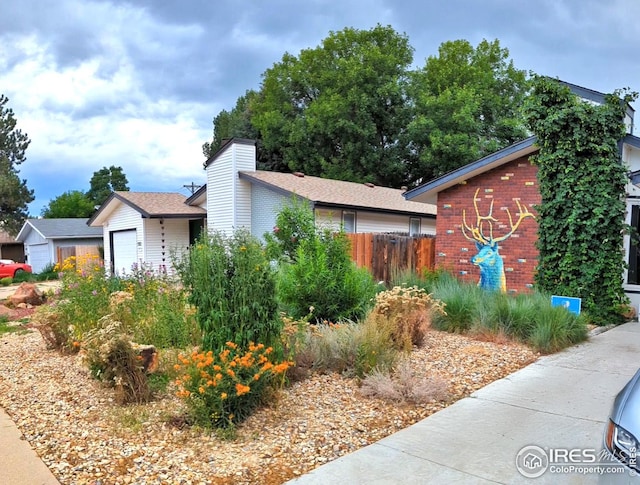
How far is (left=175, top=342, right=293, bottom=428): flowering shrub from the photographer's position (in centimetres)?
400

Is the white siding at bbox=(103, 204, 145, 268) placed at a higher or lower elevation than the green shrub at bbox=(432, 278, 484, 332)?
higher

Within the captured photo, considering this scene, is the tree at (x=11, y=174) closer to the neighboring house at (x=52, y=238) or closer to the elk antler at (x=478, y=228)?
the neighboring house at (x=52, y=238)

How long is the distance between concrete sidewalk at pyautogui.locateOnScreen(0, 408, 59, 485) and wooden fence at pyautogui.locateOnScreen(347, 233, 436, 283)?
8776mm

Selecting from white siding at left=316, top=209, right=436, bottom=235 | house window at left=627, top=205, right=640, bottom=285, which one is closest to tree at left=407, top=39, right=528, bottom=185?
white siding at left=316, top=209, right=436, bottom=235

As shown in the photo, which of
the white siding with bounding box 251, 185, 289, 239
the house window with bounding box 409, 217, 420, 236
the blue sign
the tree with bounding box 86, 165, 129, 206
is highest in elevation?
the tree with bounding box 86, 165, 129, 206

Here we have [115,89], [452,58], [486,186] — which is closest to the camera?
[486,186]

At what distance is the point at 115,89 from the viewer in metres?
13.1

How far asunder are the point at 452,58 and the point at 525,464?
32.1 metres

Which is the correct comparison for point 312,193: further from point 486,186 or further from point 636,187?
point 636,187

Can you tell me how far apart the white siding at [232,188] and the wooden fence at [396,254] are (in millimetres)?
6060

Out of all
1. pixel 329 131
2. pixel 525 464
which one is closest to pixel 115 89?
pixel 525 464

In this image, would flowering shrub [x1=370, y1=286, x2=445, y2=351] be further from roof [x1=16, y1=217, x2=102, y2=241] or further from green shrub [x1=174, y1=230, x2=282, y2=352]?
roof [x1=16, y1=217, x2=102, y2=241]

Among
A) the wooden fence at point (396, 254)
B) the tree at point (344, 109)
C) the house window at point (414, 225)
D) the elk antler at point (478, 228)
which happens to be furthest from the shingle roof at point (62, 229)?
the elk antler at point (478, 228)

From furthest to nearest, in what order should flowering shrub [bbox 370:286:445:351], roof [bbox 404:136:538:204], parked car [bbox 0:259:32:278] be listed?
parked car [bbox 0:259:32:278] < roof [bbox 404:136:538:204] < flowering shrub [bbox 370:286:445:351]
